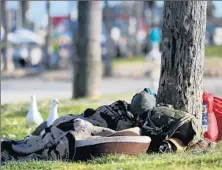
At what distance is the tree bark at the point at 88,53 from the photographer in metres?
14.3

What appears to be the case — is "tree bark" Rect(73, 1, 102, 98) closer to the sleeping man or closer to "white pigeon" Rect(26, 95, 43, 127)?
"white pigeon" Rect(26, 95, 43, 127)

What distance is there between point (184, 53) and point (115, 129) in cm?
109

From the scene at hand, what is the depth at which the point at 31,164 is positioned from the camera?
624 cm

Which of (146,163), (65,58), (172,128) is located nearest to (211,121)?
(172,128)

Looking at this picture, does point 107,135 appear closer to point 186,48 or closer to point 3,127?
point 186,48

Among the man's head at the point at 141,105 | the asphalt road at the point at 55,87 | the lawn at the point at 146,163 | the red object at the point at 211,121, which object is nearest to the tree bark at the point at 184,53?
the man's head at the point at 141,105

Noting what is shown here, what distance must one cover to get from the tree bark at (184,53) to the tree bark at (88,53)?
7099mm

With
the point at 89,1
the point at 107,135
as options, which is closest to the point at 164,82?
the point at 107,135

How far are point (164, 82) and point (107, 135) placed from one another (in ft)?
3.22

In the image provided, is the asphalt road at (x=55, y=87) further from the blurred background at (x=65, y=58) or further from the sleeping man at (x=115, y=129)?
the sleeping man at (x=115, y=129)

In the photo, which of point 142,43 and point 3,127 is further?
point 142,43

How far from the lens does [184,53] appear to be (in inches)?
281

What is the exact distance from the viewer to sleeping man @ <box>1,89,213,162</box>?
6.66 m

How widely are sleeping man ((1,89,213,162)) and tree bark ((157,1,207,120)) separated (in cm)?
30
